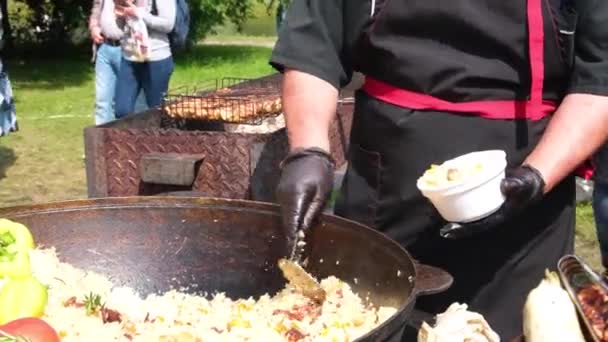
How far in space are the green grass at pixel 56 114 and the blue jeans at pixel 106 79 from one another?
2.02 ft

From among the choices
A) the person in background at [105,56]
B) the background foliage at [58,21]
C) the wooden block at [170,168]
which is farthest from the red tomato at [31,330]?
the background foliage at [58,21]

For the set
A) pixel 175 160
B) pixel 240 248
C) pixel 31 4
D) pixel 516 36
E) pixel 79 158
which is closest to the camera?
pixel 516 36

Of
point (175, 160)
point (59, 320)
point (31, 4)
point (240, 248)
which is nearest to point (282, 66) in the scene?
point (240, 248)

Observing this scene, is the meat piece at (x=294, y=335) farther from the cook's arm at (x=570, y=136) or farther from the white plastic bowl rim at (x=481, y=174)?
the cook's arm at (x=570, y=136)

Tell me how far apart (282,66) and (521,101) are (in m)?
0.58

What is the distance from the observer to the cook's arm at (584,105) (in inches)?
80.1

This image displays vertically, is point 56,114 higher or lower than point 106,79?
lower

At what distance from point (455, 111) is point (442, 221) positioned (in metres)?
0.26

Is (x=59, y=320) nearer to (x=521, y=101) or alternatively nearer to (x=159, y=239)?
(x=159, y=239)

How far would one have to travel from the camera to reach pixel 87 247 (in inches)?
90.4

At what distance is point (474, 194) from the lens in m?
1.84

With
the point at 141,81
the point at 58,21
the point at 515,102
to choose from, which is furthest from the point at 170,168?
the point at 58,21

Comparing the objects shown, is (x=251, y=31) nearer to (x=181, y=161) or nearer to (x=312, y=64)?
(x=181, y=161)

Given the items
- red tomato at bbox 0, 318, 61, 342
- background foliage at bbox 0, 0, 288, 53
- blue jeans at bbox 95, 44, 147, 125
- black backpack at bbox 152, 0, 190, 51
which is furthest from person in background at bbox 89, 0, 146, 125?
background foliage at bbox 0, 0, 288, 53
